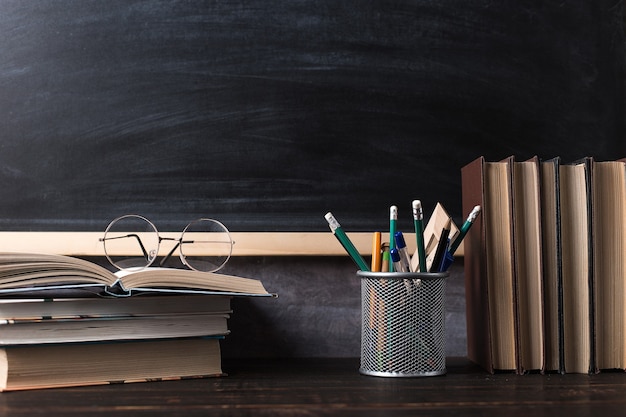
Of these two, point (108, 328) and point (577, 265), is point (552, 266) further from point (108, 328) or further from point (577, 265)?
point (108, 328)

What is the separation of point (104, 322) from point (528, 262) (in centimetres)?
56

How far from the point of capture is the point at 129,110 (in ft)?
3.85

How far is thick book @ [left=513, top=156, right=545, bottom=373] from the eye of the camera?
3.26 feet

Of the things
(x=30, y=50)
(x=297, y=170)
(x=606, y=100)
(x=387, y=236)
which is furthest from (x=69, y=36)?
(x=606, y=100)

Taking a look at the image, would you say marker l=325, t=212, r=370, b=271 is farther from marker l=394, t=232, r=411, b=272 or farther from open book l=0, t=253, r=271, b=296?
open book l=0, t=253, r=271, b=296

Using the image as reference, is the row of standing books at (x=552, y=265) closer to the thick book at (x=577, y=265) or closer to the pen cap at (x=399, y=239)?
the thick book at (x=577, y=265)

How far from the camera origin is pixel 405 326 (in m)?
0.96

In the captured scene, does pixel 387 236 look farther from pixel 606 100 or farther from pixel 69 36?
pixel 69 36

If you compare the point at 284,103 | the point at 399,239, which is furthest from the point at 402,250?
the point at 284,103

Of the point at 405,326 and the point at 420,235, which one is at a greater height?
the point at 420,235

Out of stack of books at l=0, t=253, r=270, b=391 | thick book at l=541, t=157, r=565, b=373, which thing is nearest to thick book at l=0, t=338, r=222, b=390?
stack of books at l=0, t=253, r=270, b=391

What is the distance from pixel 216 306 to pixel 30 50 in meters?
0.53

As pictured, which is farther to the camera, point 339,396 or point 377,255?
point 377,255

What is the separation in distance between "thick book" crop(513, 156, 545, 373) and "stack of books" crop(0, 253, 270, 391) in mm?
352
